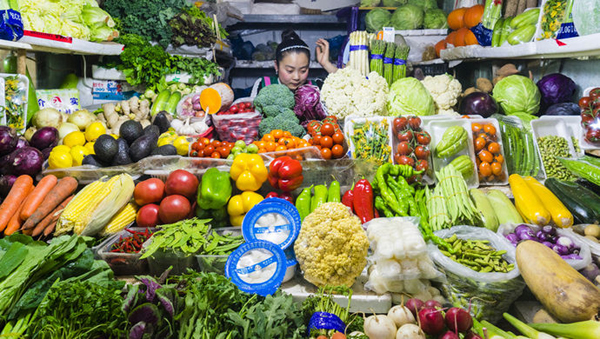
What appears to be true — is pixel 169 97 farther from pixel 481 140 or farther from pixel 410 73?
pixel 410 73

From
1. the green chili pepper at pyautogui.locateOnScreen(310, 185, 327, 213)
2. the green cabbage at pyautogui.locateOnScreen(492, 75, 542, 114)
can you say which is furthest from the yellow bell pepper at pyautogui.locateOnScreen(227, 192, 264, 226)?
→ the green cabbage at pyautogui.locateOnScreen(492, 75, 542, 114)

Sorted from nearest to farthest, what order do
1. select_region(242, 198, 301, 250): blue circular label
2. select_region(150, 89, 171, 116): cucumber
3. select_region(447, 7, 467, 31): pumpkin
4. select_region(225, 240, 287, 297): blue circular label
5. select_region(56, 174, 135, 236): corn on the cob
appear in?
1. select_region(225, 240, 287, 297): blue circular label
2. select_region(242, 198, 301, 250): blue circular label
3. select_region(56, 174, 135, 236): corn on the cob
4. select_region(150, 89, 171, 116): cucumber
5. select_region(447, 7, 467, 31): pumpkin

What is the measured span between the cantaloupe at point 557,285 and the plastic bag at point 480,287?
0.10m

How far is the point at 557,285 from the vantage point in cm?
173

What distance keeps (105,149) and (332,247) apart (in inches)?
80.3

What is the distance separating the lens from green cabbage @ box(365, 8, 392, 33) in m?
7.33

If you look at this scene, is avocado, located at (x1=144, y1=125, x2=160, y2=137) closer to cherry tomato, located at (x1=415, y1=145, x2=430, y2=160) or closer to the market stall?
the market stall

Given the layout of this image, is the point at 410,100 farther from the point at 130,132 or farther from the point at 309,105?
the point at 130,132

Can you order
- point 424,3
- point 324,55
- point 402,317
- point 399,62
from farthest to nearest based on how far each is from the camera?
point 424,3 < point 324,55 < point 399,62 < point 402,317

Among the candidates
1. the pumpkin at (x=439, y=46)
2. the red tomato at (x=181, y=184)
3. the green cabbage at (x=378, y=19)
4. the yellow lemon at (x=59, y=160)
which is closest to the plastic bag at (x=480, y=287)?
the red tomato at (x=181, y=184)

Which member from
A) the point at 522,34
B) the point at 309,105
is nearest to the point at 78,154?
the point at 309,105

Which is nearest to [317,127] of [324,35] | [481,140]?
[481,140]

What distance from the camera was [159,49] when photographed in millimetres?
5250

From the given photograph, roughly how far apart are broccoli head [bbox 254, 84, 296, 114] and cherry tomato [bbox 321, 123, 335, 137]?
87 centimetres
